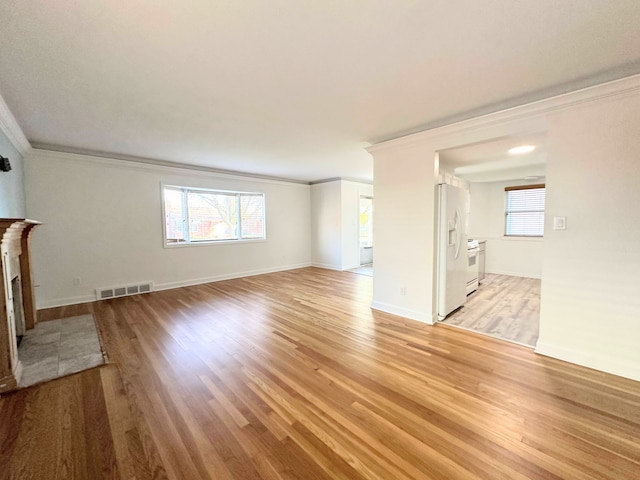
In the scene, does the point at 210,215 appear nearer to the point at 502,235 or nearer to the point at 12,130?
the point at 12,130

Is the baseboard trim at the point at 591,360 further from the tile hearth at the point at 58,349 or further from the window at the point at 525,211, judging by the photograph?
the window at the point at 525,211

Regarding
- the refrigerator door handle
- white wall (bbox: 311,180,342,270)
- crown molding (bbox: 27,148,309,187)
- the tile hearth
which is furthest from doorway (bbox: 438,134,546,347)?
crown molding (bbox: 27,148,309,187)

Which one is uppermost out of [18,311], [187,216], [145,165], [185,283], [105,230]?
[145,165]

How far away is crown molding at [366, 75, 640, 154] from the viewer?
212 cm

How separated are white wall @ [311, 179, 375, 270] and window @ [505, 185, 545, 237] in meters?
3.60

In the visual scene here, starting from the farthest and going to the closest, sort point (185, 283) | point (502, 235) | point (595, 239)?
point (502, 235)
point (185, 283)
point (595, 239)

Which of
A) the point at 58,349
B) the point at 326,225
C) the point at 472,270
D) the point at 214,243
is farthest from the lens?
the point at 326,225

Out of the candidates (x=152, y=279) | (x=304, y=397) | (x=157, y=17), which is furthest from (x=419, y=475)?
(x=152, y=279)

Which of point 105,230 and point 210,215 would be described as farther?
point 210,215

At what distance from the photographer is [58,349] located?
2.78 m

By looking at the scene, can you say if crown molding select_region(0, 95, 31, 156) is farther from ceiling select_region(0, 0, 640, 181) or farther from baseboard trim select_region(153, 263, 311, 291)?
baseboard trim select_region(153, 263, 311, 291)

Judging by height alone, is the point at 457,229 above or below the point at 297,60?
→ below

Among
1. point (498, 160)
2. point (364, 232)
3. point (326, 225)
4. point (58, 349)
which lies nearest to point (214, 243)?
point (326, 225)

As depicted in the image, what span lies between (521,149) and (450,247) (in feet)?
5.69
